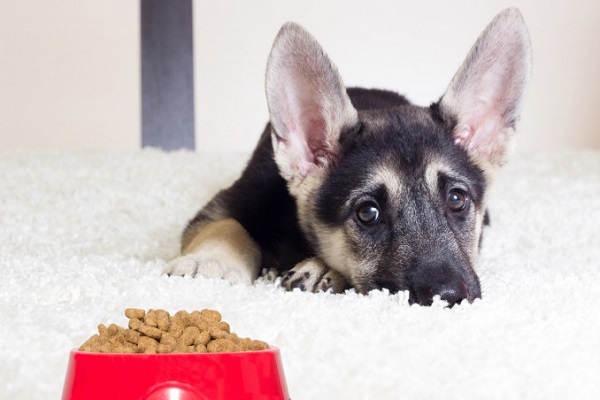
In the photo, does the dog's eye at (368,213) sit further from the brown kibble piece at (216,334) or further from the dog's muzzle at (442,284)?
the brown kibble piece at (216,334)

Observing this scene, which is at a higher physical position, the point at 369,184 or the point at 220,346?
the point at 220,346

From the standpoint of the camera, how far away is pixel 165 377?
1.11 meters

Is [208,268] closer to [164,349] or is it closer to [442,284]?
[442,284]

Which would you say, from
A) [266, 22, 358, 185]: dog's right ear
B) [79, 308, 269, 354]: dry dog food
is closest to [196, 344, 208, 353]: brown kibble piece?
[79, 308, 269, 354]: dry dog food

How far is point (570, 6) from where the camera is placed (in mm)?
6523

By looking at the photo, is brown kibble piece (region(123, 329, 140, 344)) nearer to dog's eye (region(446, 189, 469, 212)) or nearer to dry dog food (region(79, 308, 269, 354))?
dry dog food (region(79, 308, 269, 354))

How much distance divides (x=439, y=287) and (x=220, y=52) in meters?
4.28

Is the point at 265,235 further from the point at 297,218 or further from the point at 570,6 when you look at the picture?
the point at 570,6

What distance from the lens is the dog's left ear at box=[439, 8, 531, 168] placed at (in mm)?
2555

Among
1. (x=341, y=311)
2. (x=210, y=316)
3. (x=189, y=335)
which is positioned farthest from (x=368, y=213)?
(x=189, y=335)

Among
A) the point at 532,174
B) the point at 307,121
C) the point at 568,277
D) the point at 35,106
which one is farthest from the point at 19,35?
the point at 568,277

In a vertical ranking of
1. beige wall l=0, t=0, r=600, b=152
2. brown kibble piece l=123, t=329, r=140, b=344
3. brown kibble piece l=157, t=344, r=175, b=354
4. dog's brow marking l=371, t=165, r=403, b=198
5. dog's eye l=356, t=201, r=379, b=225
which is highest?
brown kibble piece l=157, t=344, r=175, b=354

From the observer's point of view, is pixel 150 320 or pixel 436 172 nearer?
pixel 150 320

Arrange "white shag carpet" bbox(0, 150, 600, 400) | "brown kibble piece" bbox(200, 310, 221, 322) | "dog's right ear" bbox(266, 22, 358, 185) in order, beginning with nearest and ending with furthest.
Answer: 1. "brown kibble piece" bbox(200, 310, 221, 322)
2. "white shag carpet" bbox(0, 150, 600, 400)
3. "dog's right ear" bbox(266, 22, 358, 185)
